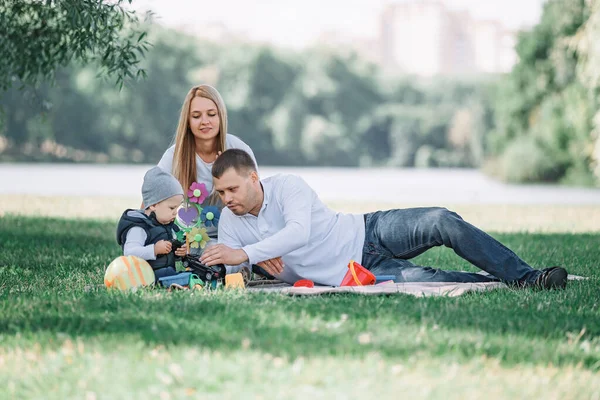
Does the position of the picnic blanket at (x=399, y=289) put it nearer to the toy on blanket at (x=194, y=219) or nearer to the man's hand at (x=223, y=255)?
the man's hand at (x=223, y=255)

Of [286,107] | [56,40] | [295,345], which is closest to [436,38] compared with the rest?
[286,107]

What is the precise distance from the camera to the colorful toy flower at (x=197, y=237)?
216 inches

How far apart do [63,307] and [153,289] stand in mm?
823

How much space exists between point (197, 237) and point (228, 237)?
220 mm

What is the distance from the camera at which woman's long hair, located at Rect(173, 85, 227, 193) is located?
6.57m

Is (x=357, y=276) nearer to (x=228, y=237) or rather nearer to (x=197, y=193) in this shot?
(x=228, y=237)

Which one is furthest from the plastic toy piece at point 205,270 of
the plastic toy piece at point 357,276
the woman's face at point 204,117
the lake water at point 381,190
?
the lake water at point 381,190

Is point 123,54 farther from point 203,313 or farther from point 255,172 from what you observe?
point 203,313

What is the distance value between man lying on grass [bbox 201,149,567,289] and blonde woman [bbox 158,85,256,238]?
1.07m

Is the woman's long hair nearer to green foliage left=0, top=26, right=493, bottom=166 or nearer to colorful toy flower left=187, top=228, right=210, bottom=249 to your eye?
colorful toy flower left=187, top=228, right=210, bottom=249

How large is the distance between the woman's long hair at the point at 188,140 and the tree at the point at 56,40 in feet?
5.36

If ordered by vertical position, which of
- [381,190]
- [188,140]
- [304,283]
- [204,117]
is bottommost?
[381,190]

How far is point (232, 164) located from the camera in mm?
5188

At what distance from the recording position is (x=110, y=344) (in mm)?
3752
